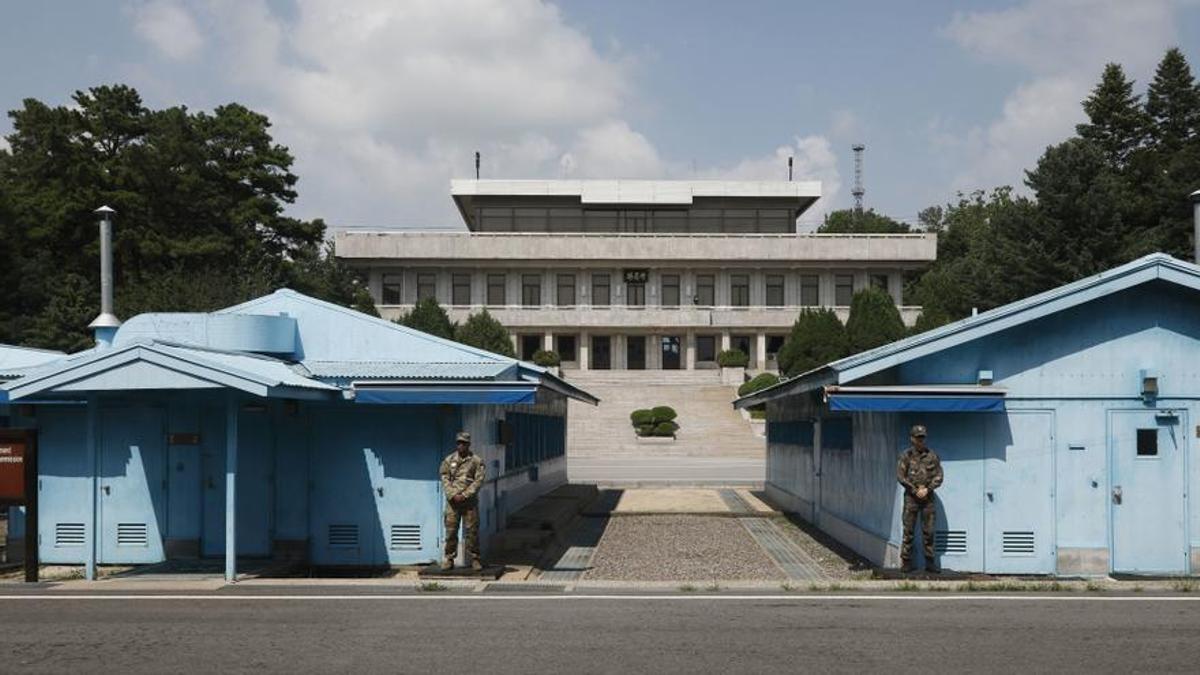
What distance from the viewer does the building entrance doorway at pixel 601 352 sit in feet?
254

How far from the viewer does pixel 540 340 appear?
3014 inches

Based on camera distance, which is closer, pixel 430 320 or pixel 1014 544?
pixel 1014 544

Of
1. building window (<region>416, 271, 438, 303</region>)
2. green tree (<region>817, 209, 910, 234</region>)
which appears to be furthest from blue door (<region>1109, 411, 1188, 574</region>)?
green tree (<region>817, 209, 910, 234</region>)

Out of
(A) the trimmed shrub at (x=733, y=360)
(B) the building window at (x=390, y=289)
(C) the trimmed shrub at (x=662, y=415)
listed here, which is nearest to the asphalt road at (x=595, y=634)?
(C) the trimmed shrub at (x=662, y=415)

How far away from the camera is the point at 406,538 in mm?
15945

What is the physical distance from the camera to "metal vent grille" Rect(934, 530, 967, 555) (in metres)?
15.0

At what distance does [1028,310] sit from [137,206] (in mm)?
49209

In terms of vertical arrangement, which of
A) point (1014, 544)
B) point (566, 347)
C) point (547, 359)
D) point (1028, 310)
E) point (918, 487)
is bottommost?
point (1014, 544)

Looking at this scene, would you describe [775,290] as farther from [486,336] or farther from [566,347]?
[486,336]

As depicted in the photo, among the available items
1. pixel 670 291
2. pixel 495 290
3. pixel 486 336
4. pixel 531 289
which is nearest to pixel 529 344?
pixel 531 289

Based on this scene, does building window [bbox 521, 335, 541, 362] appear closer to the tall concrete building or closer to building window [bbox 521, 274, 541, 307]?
the tall concrete building

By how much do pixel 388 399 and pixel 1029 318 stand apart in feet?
27.0

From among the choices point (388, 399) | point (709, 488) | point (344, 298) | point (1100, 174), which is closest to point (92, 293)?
point (344, 298)

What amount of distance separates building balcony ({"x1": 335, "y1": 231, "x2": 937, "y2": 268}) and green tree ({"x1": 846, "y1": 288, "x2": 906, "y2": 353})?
14.2 m
